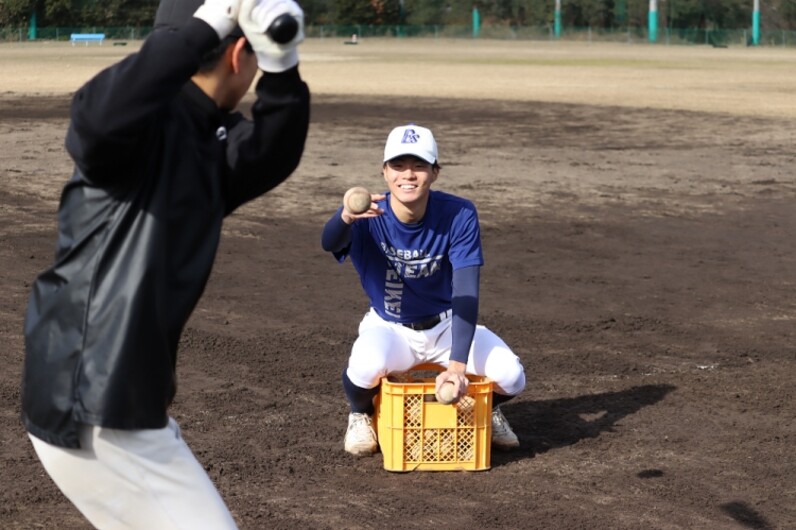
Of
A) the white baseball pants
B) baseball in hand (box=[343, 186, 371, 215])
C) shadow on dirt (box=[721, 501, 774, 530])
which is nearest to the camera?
baseball in hand (box=[343, 186, 371, 215])

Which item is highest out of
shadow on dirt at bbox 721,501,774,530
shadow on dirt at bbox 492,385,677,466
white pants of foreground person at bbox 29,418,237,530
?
white pants of foreground person at bbox 29,418,237,530

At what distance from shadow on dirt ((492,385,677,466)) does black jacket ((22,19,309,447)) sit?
3103 mm

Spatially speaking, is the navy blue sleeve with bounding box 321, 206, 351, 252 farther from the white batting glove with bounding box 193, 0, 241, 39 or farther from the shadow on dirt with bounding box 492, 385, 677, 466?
the white batting glove with bounding box 193, 0, 241, 39

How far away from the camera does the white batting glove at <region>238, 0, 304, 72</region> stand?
8.71ft

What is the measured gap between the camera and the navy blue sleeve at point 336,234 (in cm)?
525

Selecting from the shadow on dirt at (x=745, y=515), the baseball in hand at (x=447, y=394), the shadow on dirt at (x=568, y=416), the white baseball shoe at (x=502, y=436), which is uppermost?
the baseball in hand at (x=447, y=394)

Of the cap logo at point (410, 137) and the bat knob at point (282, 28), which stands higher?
the bat knob at point (282, 28)

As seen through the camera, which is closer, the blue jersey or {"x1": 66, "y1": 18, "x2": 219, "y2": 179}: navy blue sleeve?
{"x1": 66, "y1": 18, "x2": 219, "y2": 179}: navy blue sleeve

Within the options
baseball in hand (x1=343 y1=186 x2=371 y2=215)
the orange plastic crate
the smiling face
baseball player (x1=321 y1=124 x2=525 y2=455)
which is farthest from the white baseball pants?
baseball in hand (x1=343 y1=186 x2=371 y2=215)

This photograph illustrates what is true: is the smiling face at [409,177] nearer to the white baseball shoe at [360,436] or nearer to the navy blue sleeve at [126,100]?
the white baseball shoe at [360,436]

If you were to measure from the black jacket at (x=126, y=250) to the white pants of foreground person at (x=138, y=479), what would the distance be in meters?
0.05

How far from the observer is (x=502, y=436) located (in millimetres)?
5652

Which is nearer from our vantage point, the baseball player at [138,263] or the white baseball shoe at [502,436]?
the baseball player at [138,263]

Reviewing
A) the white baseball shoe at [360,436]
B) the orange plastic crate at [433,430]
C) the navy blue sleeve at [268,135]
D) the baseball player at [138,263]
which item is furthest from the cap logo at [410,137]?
the baseball player at [138,263]
